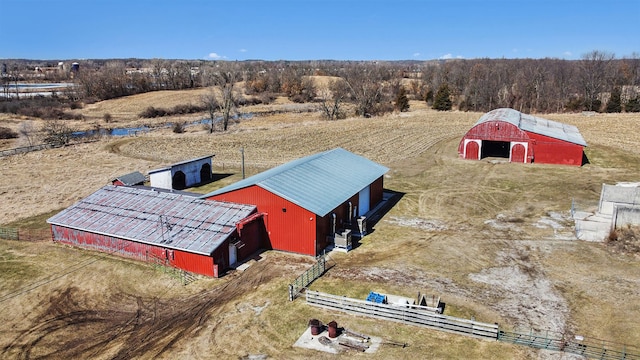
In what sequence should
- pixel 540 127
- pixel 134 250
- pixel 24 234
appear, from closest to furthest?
pixel 134 250
pixel 24 234
pixel 540 127

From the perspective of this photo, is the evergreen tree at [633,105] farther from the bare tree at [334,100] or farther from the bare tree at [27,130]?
the bare tree at [27,130]

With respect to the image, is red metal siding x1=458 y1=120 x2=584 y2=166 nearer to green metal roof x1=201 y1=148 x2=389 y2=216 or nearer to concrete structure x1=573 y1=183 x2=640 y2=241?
concrete structure x1=573 y1=183 x2=640 y2=241

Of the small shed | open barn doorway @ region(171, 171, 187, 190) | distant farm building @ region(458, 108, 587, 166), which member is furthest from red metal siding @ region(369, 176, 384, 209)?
distant farm building @ region(458, 108, 587, 166)

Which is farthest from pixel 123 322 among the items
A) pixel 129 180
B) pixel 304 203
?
pixel 129 180

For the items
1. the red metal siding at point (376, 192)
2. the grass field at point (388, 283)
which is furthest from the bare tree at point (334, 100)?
the red metal siding at point (376, 192)

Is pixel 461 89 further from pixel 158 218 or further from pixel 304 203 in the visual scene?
pixel 158 218

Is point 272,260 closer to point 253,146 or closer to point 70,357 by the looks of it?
point 70,357

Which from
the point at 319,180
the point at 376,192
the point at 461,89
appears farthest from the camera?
the point at 461,89
